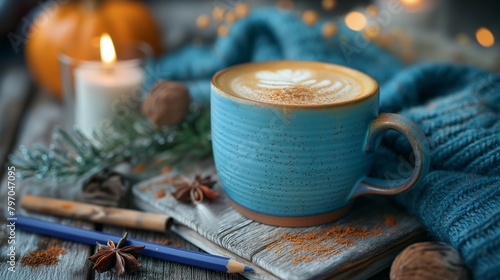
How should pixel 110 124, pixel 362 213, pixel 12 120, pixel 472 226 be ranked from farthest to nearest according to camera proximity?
pixel 12 120 → pixel 110 124 → pixel 362 213 → pixel 472 226

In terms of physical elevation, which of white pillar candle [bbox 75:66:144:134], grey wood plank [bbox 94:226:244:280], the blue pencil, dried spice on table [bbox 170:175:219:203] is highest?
white pillar candle [bbox 75:66:144:134]

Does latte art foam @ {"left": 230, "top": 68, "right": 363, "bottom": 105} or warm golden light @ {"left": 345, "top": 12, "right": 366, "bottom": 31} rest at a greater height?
latte art foam @ {"left": 230, "top": 68, "right": 363, "bottom": 105}

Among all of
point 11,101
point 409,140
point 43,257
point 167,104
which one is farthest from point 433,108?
point 11,101

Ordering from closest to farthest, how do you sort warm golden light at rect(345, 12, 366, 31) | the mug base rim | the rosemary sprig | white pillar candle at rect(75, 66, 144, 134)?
the mug base rim → the rosemary sprig → white pillar candle at rect(75, 66, 144, 134) → warm golden light at rect(345, 12, 366, 31)

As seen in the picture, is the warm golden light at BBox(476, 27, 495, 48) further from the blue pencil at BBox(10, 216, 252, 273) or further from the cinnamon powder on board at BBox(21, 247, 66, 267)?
the cinnamon powder on board at BBox(21, 247, 66, 267)

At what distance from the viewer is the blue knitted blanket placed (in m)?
0.60

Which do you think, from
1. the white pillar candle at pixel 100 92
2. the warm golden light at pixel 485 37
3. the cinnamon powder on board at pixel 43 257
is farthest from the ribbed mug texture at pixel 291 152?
the warm golden light at pixel 485 37

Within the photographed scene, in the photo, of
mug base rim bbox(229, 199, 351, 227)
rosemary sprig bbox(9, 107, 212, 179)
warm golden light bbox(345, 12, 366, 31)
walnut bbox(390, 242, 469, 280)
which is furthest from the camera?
warm golden light bbox(345, 12, 366, 31)

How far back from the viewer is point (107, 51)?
99cm

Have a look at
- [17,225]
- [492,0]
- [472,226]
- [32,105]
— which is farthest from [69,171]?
[492,0]

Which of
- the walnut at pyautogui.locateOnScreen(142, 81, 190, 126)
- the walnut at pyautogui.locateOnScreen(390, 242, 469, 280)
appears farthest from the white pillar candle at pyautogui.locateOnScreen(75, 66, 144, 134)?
the walnut at pyautogui.locateOnScreen(390, 242, 469, 280)

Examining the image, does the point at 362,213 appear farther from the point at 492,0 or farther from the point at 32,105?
the point at 32,105

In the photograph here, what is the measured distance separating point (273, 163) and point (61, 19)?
708 millimetres

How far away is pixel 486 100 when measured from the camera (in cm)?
79
